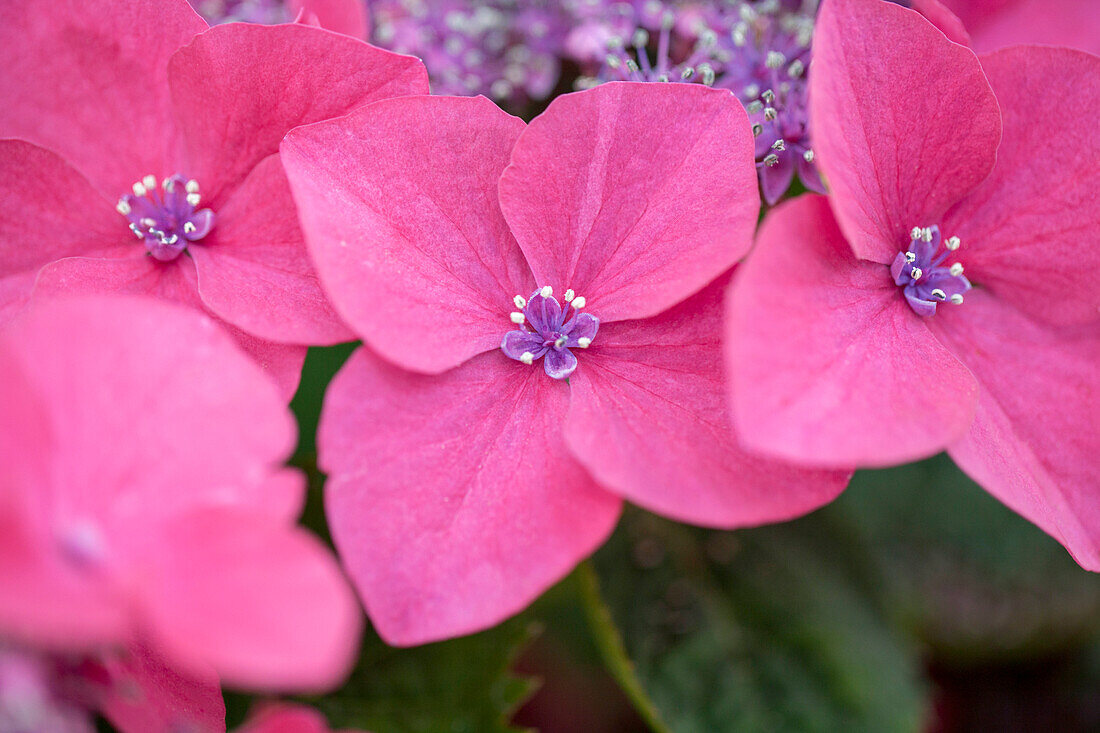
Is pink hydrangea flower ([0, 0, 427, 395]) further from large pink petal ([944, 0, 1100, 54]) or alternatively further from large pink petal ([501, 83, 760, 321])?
large pink petal ([944, 0, 1100, 54])

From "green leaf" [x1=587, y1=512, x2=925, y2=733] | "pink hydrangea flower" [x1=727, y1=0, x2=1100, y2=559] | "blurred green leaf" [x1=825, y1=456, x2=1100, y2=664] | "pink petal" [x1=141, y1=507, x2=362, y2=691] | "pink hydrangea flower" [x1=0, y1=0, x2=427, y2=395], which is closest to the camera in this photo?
"pink petal" [x1=141, y1=507, x2=362, y2=691]

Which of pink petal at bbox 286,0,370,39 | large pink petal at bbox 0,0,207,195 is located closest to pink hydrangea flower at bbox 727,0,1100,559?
pink petal at bbox 286,0,370,39

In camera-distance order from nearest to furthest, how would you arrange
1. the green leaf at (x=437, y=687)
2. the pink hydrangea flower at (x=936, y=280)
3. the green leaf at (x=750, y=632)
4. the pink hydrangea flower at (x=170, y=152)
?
the pink hydrangea flower at (x=936, y=280) → the pink hydrangea flower at (x=170, y=152) → the green leaf at (x=437, y=687) → the green leaf at (x=750, y=632)

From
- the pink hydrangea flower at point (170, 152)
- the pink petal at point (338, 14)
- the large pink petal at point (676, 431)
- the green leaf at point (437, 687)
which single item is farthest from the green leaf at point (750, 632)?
the pink petal at point (338, 14)

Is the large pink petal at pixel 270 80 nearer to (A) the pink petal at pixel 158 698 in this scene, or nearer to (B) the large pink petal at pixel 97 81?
(B) the large pink petal at pixel 97 81

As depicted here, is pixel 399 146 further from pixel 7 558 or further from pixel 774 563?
pixel 774 563

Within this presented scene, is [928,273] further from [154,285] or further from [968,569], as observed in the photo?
[968,569]

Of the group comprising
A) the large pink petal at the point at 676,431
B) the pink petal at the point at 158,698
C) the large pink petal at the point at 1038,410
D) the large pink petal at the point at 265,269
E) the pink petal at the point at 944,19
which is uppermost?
the pink petal at the point at 944,19
